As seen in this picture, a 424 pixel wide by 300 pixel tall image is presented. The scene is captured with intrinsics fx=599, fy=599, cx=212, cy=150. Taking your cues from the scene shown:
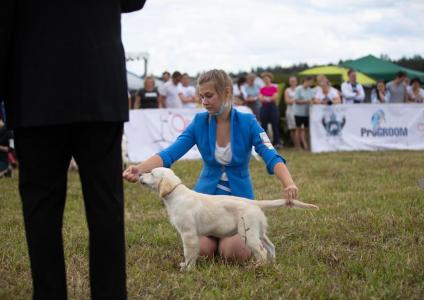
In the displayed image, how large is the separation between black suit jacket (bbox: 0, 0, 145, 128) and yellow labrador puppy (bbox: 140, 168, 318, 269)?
61.2 inches

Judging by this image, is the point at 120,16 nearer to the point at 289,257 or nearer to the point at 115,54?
the point at 115,54

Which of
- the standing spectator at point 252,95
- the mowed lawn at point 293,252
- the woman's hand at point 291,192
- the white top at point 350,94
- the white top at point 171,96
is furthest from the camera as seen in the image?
the white top at point 350,94

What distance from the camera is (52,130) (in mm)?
2348

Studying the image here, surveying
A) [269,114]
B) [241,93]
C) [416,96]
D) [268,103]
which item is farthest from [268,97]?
[416,96]

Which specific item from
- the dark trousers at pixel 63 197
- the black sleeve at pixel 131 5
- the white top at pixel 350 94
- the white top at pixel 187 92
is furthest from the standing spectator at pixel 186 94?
the dark trousers at pixel 63 197

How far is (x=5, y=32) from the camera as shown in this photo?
2.20 metres

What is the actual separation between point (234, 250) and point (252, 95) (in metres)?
10.5

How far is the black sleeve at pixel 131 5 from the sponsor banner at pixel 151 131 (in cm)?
951

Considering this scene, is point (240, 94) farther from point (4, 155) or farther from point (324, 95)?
point (4, 155)

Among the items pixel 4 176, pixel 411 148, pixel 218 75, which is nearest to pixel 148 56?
pixel 411 148

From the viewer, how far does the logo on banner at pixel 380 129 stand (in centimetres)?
1378

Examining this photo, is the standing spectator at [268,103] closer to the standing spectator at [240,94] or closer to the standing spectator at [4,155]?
the standing spectator at [240,94]

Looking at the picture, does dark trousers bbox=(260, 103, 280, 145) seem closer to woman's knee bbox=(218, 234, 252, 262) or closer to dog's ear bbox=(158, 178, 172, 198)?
woman's knee bbox=(218, 234, 252, 262)

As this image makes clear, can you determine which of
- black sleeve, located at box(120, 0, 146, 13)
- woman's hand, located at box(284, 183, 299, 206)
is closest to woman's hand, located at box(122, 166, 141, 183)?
woman's hand, located at box(284, 183, 299, 206)
